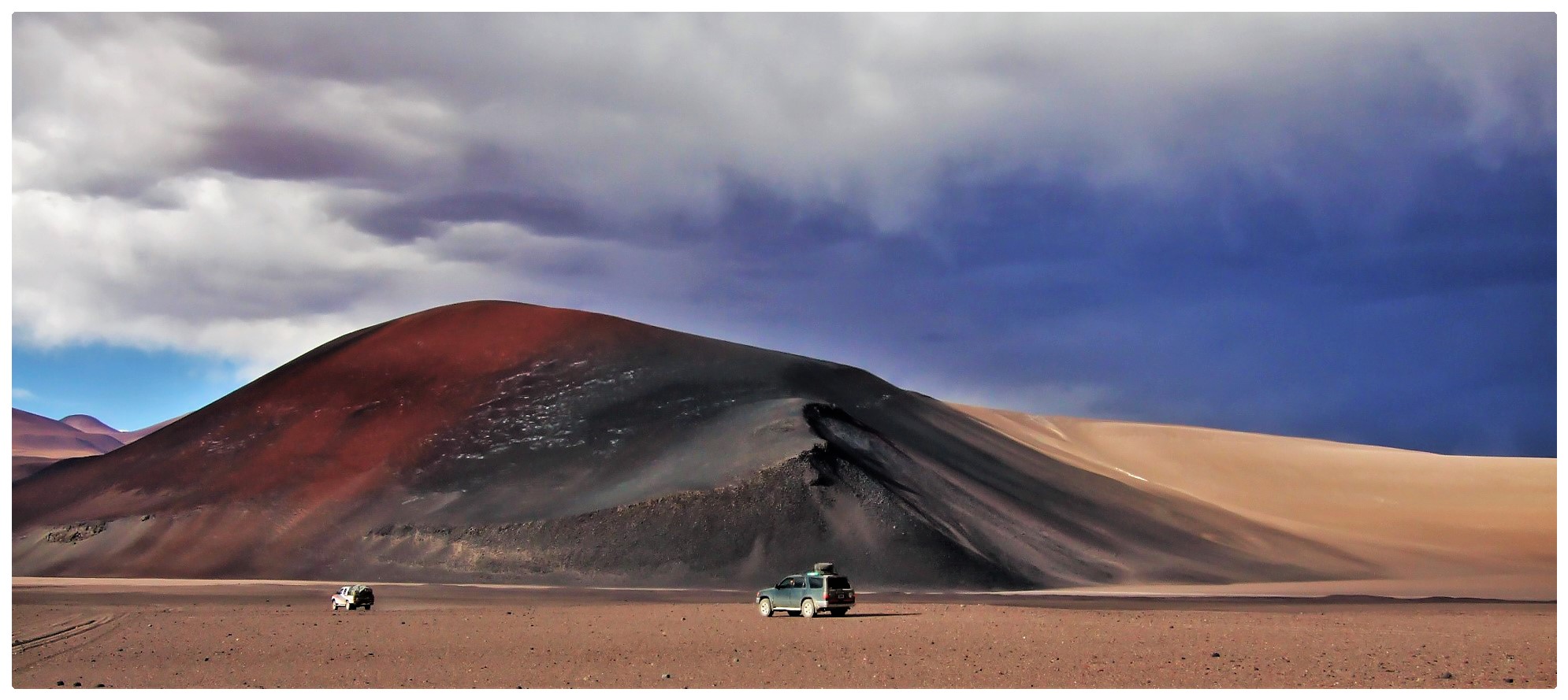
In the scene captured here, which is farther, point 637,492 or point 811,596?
point 637,492

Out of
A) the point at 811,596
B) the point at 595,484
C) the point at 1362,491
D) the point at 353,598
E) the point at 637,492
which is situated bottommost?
the point at 353,598

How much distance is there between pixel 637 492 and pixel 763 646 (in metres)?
51.6

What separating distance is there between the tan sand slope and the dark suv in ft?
123

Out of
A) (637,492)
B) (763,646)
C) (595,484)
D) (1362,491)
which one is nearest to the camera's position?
(763,646)

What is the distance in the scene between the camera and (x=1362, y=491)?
126188 millimetres

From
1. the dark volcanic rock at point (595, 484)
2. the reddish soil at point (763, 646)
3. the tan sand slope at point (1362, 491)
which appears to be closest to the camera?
the reddish soil at point (763, 646)

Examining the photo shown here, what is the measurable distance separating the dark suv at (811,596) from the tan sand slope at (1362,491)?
37.4 meters

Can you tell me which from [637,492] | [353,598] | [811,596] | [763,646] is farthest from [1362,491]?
[763,646]

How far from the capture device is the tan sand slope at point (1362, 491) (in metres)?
89.1

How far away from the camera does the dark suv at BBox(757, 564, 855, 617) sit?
3859cm

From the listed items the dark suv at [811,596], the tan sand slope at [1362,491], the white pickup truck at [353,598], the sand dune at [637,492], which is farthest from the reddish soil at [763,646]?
the tan sand slope at [1362,491]

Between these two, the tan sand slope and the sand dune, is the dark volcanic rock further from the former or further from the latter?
the tan sand slope

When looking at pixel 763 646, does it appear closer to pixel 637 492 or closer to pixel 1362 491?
pixel 637 492

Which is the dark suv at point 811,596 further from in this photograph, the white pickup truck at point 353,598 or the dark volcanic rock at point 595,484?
the dark volcanic rock at point 595,484
